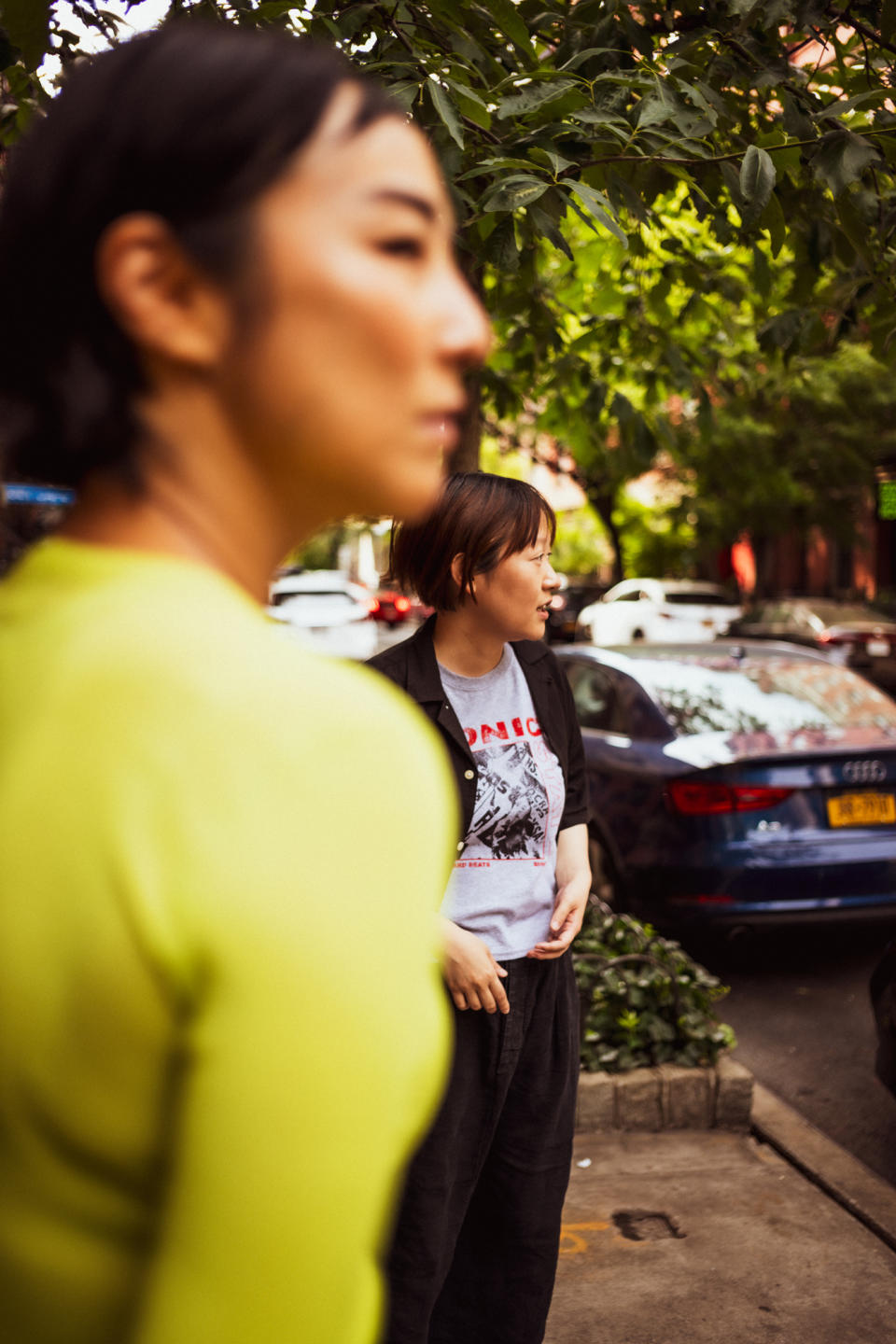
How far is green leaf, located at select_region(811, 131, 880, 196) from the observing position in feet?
9.41

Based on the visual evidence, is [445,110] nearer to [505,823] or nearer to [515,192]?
[515,192]

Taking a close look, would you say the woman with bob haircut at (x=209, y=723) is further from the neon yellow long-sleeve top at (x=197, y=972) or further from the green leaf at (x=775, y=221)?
the green leaf at (x=775, y=221)

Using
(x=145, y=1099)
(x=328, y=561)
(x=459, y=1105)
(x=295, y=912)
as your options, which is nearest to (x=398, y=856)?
(x=295, y=912)

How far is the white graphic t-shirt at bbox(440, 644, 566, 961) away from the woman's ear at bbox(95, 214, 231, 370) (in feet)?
5.48

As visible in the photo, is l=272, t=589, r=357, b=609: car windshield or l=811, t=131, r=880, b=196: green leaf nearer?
l=811, t=131, r=880, b=196: green leaf

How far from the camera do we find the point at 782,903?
5793 mm

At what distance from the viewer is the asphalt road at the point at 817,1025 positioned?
472 cm

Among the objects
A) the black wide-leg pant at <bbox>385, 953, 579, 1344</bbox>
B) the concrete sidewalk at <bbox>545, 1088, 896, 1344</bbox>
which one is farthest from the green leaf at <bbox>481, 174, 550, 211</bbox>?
the concrete sidewalk at <bbox>545, 1088, 896, 1344</bbox>

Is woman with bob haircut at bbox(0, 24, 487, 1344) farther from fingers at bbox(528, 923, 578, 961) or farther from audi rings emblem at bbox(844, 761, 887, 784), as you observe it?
audi rings emblem at bbox(844, 761, 887, 784)

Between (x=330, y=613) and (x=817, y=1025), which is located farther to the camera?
(x=330, y=613)

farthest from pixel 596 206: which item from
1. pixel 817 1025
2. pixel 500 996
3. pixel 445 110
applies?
pixel 817 1025

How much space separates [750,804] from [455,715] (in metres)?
3.79

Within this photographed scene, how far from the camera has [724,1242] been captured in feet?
11.9

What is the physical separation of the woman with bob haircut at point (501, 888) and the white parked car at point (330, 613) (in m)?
20.8
